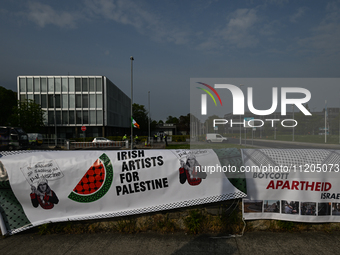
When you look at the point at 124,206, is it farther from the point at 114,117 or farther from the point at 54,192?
the point at 114,117

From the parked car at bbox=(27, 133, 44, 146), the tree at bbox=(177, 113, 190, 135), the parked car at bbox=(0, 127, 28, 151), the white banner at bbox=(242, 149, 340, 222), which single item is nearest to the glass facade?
the parked car at bbox=(27, 133, 44, 146)

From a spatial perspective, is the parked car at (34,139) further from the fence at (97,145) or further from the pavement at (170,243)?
the pavement at (170,243)

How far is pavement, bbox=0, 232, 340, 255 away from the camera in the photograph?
2.97 m

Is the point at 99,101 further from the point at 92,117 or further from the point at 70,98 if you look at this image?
the point at 70,98

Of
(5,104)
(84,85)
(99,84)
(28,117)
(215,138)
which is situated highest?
(99,84)

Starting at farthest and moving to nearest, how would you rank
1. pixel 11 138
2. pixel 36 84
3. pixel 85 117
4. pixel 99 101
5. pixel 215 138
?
1. pixel 99 101
2. pixel 85 117
3. pixel 36 84
4. pixel 215 138
5. pixel 11 138

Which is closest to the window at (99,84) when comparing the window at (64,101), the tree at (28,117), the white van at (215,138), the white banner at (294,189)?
the window at (64,101)

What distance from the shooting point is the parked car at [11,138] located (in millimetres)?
19766

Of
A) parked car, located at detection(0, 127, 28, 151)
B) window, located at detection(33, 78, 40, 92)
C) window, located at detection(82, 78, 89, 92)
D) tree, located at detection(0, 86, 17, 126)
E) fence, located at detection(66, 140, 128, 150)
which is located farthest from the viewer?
tree, located at detection(0, 86, 17, 126)

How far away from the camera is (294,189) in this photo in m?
3.48

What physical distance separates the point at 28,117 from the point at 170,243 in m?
45.7

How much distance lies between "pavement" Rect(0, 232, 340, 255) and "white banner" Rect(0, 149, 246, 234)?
354 millimetres

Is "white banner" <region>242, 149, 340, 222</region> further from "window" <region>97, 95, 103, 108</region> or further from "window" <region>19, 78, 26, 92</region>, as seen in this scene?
"window" <region>19, 78, 26, 92</region>

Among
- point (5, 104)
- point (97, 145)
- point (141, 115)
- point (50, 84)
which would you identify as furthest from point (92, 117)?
point (141, 115)
